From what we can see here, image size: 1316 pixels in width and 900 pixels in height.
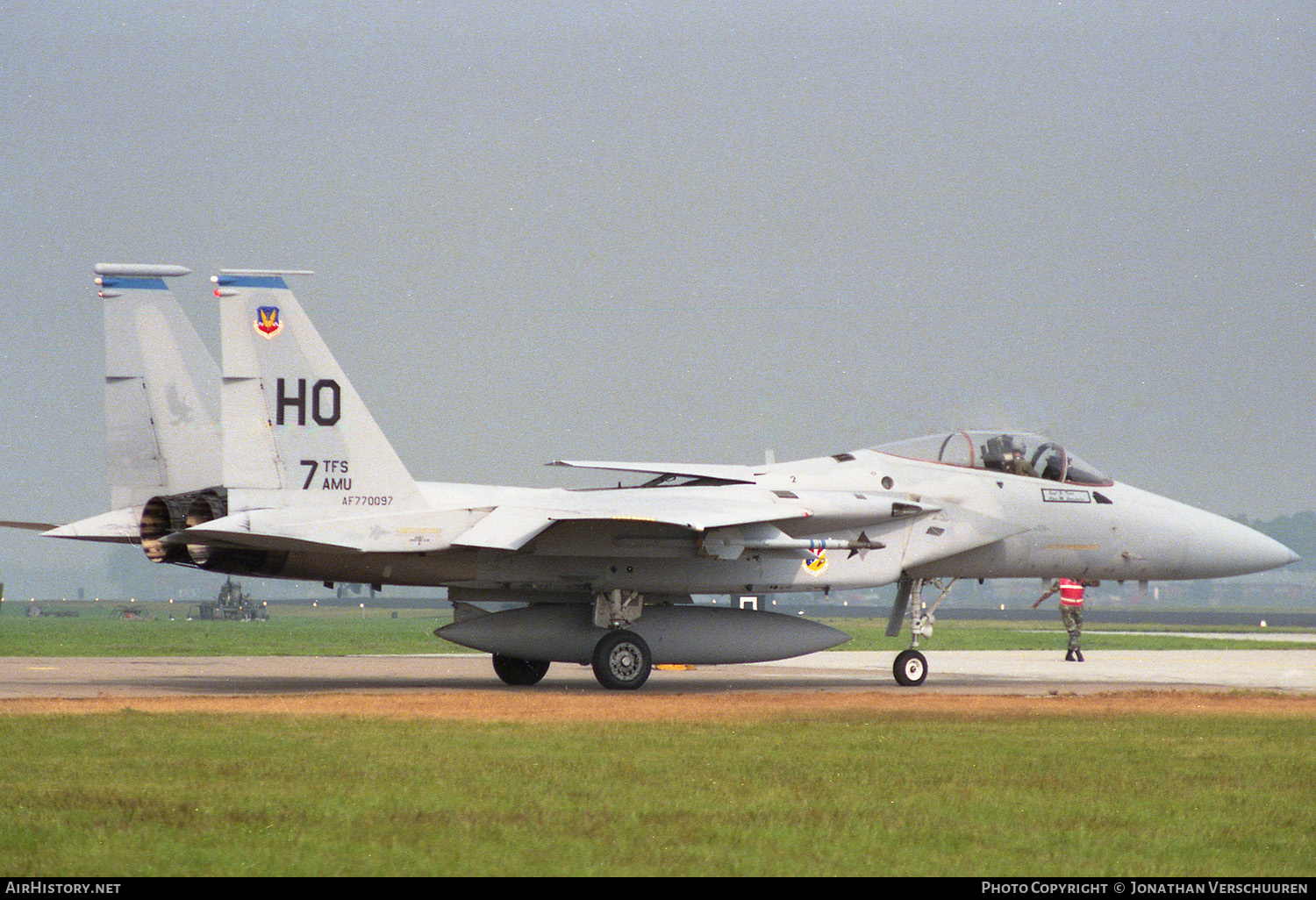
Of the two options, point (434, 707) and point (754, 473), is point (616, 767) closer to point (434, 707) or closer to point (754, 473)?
point (434, 707)

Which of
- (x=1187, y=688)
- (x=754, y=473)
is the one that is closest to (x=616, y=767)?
(x=754, y=473)

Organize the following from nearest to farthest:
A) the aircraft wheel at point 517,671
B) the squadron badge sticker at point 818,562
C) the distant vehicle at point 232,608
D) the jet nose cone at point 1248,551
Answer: the squadron badge sticker at point 818,562
the aircraft wheel at point 517,671
the jet nose cone at point 1248,551
the distant vehicle at point 232,608

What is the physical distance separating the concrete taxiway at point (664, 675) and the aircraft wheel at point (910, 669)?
24 cm

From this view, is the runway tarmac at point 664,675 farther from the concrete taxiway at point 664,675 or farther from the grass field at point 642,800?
the grass field at point 642,800

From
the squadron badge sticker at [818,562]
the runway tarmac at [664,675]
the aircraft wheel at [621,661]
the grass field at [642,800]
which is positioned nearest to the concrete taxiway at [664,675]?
the runway tarmac at [664,675]

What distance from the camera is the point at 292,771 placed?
32.2ft

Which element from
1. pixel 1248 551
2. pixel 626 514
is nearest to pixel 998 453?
pixel 1248 551

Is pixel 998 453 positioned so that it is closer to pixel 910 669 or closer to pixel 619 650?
pixel 910 669

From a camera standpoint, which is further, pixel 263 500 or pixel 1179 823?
pixel 263 500

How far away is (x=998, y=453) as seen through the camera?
66.9ft

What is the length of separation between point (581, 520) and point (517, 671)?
10.9 feet

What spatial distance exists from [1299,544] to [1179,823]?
199126 mm

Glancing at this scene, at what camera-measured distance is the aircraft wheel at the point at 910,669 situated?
19844 millimetres
